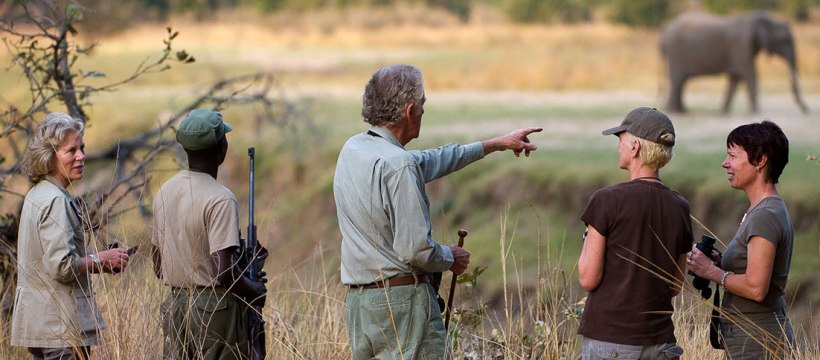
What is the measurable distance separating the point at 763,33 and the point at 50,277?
21222mm

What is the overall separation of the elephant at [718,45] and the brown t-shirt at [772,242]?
19.2 metres

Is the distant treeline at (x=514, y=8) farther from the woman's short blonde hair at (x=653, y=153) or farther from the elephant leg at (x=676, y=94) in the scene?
the woman's short blonde hair at (x=653, y=153)

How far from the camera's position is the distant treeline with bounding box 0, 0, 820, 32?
39.7m

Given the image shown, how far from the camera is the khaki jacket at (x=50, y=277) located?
4.84 metres

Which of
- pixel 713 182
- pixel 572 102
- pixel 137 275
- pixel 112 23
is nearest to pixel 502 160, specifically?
pixel 713 182

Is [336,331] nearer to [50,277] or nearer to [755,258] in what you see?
[50,277]

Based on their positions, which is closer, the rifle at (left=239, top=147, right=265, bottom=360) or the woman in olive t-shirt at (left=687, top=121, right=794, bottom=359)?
the woman in olive t-shirt at (left=687, top=121, right=794, bottom=359)

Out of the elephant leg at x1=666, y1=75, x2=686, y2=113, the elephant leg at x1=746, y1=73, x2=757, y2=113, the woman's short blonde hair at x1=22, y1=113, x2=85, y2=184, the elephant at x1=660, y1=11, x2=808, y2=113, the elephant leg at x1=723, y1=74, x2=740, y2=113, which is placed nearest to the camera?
the woman's short blonde hair at x1=22, y1=113, x2=85, y2=184

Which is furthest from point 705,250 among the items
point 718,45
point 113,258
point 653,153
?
point 718,45

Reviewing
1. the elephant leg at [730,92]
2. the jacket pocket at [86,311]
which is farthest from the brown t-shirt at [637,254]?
the elephant leg at [730,92]

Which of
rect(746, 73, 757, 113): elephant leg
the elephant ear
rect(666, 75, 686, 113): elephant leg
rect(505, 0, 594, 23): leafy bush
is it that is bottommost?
rect(505, 0, 594, 23): leafy bush

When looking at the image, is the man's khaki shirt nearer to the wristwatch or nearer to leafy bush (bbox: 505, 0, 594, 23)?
the wristwatch

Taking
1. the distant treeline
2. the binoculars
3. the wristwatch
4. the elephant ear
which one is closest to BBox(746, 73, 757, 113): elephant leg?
the elephant ear

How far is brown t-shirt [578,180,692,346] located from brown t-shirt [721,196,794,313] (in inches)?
13.2
